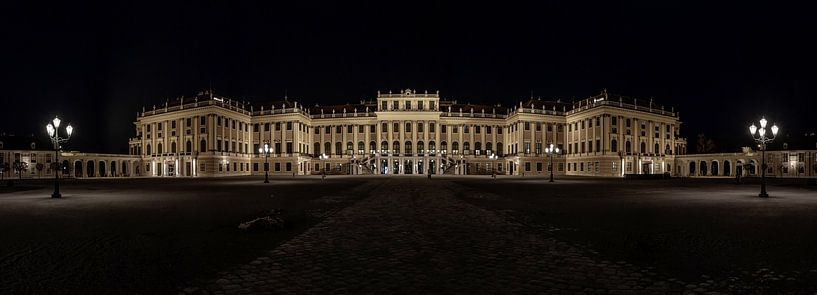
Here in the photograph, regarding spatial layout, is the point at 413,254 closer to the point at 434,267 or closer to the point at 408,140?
the point at 434,267

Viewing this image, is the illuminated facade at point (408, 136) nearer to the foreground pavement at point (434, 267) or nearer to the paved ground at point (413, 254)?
the paved ground at point (413, 254)

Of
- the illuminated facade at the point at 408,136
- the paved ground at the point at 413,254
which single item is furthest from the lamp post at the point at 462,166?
the paved ground at the point at 413,254

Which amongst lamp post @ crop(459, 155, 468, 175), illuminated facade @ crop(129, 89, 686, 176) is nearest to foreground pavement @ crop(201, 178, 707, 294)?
illuminated facade @ crop(129, 89, 686, 176)

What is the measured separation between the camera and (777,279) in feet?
21.3

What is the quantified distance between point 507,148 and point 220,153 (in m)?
53.7

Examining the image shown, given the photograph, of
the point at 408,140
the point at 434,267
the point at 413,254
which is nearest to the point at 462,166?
the point at 408,140

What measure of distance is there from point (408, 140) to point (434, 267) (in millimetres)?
83329

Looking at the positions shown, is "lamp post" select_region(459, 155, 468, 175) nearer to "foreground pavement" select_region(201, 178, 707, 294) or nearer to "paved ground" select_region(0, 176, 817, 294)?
"paved ground" select_region(0, 176, 817, 294)

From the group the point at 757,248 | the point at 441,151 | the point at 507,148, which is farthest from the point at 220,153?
the point at 757,248

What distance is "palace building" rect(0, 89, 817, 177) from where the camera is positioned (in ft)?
249

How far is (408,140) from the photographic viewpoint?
9038 centimetres

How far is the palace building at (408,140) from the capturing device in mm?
75812

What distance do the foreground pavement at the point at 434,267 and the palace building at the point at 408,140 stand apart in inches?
2769

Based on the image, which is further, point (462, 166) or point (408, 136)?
point (408, 136)
